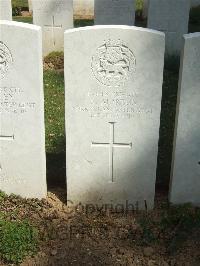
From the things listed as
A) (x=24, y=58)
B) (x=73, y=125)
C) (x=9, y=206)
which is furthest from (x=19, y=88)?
(x=9, y=206)

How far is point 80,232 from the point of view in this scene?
427 centimetres

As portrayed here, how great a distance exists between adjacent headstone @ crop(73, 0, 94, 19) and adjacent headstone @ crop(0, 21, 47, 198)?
414 inches

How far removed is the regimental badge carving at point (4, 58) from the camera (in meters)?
4.02

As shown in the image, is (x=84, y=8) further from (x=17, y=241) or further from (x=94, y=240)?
(x=17, y=241)

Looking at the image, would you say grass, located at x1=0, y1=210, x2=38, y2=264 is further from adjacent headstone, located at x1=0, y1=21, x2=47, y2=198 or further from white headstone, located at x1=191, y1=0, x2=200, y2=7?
white headstone, located at x1=191, y1=0, x2=200, y2=7

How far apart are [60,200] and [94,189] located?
42 centimetres

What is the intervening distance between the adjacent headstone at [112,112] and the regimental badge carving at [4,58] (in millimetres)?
531

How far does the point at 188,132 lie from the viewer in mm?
4289

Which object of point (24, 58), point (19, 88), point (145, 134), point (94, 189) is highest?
point (24, 58)

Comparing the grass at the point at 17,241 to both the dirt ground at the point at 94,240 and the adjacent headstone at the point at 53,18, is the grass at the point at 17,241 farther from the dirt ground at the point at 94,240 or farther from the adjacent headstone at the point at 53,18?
the adjacent headstone at the point at 53,18

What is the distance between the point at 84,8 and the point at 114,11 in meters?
5.29

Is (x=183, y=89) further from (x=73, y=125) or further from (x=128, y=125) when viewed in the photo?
(x=73, y=125)

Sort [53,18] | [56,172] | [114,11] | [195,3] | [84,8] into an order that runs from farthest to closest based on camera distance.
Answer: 1. [195,3]
2. [84,8]
3. [53,18]
4. [114,11]
5. [56,172]

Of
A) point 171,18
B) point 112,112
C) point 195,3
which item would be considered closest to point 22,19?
point 171,18
